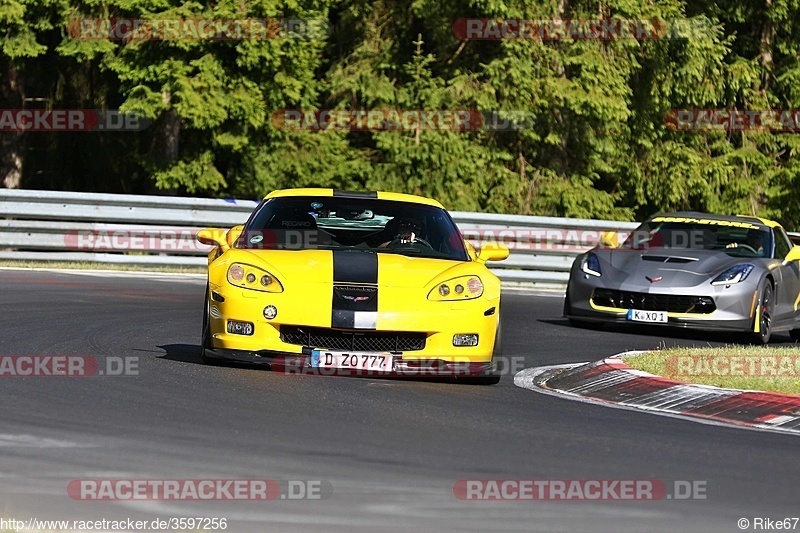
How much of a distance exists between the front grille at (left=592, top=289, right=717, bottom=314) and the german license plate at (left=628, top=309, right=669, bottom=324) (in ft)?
0.22

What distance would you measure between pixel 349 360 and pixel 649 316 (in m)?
5.71

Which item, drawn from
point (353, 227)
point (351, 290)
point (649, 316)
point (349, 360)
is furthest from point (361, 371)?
point (649, 316)

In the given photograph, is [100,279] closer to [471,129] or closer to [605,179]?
[471,129]

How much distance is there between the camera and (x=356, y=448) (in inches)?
259

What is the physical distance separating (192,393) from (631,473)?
278 centimetres

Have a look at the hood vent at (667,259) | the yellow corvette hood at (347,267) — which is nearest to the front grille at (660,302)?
the hood vent at (667,259)

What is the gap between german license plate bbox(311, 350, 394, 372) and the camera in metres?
8.82

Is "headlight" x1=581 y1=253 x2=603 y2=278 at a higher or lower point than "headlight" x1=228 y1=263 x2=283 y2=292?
lower

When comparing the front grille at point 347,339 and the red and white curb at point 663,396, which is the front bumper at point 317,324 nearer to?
the front grille at point 347,339

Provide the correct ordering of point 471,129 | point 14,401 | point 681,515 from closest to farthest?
Answer: 1. point 681,515
2. point 14,401
3. point 471,129

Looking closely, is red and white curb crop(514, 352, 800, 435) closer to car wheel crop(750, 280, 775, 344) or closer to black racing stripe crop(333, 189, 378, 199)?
black racing stripe crop(333, 189, 378, 199)

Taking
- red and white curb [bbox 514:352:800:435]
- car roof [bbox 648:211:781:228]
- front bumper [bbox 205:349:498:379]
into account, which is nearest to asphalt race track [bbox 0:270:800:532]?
front bumper [bbox 205:349:498:379]

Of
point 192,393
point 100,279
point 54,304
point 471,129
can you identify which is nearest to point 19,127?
point 471,129

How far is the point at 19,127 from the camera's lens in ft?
88.8
